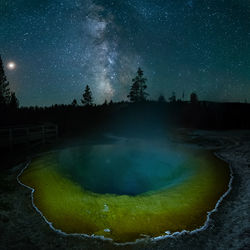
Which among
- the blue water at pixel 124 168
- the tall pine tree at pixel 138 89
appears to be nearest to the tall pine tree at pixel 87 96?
the tall pine tree at pixel 138 89

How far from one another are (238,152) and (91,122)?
25814mm

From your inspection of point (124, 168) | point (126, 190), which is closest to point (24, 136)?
point (124, 168)

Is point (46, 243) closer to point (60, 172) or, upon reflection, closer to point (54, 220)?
point (54, 220)

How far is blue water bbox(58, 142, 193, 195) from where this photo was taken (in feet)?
30.1

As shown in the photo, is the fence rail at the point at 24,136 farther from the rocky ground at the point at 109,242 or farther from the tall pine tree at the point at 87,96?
the tall pine tree at the point at 87,96

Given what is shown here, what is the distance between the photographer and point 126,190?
885 centimetres

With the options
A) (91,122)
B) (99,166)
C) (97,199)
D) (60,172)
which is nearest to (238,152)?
(99,166)

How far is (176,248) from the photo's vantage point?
13.8 feet

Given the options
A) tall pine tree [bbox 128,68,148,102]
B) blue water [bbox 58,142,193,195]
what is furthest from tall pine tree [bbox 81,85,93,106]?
blue water [bbox 58,142,193,195]

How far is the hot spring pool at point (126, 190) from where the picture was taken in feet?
17.1

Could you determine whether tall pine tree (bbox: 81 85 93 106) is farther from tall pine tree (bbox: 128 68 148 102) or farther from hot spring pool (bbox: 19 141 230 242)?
hot spring pool (bbox: 19 141 230 242)

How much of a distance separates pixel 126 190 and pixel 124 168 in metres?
3.15

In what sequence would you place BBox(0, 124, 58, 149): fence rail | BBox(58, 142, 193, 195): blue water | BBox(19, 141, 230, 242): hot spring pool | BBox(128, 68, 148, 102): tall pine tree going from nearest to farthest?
BBox(19, 141, 230, 242): hot spring pool < BBox(58, 142, 193, 195): blue water < BBox(0, 124, 58, 149): fence rail < BBox(128, 68, 148, 102): tall pine tree

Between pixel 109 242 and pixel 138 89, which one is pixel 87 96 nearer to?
pixel 138 89
